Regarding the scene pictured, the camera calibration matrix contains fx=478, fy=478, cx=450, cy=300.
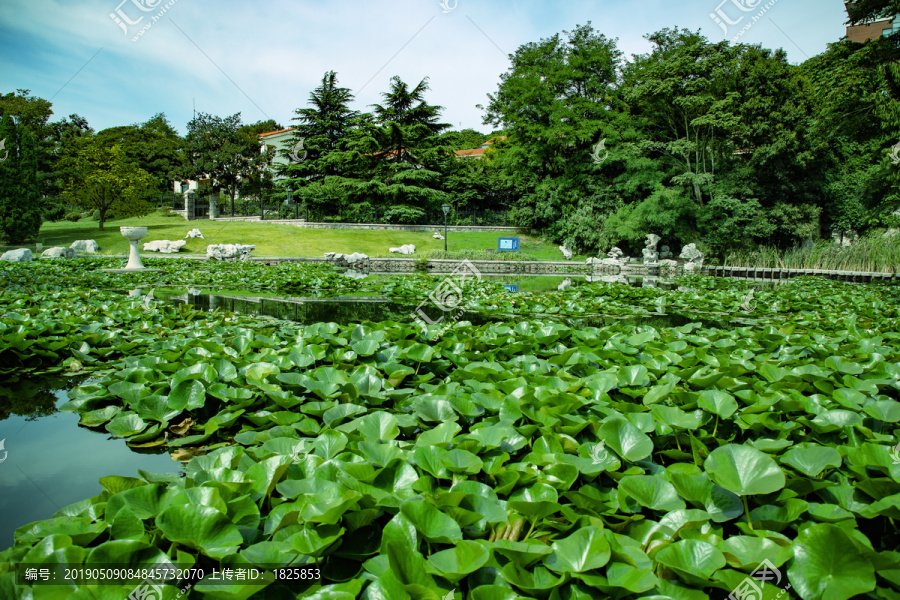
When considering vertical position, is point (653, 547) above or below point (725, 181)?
below

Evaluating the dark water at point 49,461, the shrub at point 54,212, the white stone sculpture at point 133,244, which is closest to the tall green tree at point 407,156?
the white stone sculpture at point 133,244

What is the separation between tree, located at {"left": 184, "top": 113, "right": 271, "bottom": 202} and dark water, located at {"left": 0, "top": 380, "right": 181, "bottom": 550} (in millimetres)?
30018

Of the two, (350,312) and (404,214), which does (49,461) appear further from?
(404,214)

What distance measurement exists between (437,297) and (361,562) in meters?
5.82

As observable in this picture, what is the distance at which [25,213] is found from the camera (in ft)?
56.7

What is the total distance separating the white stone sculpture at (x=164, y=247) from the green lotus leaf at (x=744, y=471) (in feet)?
59.1

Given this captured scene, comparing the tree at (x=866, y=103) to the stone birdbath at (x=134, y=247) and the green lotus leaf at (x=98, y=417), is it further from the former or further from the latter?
the stone birdbath at (x=134, y=247)

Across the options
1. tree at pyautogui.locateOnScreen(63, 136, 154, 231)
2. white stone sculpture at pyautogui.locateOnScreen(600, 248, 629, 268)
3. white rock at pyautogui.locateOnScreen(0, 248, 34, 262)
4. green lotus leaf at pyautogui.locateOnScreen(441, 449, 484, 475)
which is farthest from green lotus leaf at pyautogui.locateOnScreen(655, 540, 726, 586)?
tree at pyautogui.locateOnScreen(63, 136, 154, 231)

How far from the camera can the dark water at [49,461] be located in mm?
1413

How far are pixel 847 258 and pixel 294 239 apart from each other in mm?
18551

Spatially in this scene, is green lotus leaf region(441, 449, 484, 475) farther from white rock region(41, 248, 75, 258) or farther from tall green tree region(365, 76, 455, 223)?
tall green tree region(365, 76, 455, 223)

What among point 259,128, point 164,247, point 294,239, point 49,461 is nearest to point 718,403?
point 49,461

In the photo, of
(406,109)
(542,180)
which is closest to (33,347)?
(542,180)

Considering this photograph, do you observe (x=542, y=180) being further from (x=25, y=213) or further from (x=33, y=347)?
(x=33, y=347)
